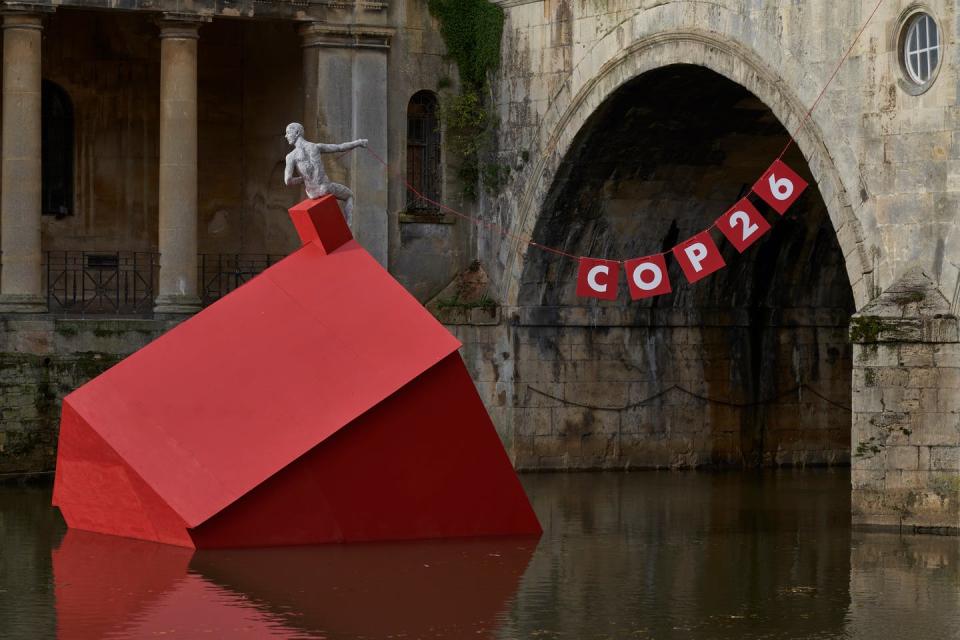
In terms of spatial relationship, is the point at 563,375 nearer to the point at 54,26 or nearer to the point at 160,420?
the point at 54,26

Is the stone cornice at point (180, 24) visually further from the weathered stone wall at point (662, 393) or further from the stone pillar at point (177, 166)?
the weathered stone wall at point (662, 393)

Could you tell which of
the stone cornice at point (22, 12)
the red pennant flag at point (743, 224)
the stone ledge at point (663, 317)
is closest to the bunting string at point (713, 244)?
the red pennant flag at point (743, 224)

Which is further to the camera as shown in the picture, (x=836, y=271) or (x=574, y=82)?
(x=836, y=271)

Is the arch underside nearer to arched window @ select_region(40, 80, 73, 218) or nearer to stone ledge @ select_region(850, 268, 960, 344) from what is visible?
stone ledge @ select_region(850, 268, 960, 344)

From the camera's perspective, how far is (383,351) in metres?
18.0

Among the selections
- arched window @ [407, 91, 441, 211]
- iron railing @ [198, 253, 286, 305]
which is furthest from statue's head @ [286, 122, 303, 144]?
iron railing @ [198, 253, 286, 305]

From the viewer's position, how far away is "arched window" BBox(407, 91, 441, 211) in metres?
28.5

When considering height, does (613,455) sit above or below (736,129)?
below

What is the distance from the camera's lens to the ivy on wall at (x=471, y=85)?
2772 centimetres

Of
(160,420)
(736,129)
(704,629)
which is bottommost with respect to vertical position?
(704,629)

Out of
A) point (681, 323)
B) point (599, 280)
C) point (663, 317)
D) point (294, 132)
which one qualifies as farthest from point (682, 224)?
point (294, 132)

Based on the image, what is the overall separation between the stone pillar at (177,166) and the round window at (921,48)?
32.7ft

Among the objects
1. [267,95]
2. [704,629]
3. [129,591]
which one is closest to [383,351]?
[129,591]

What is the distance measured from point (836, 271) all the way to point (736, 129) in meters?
3.25
